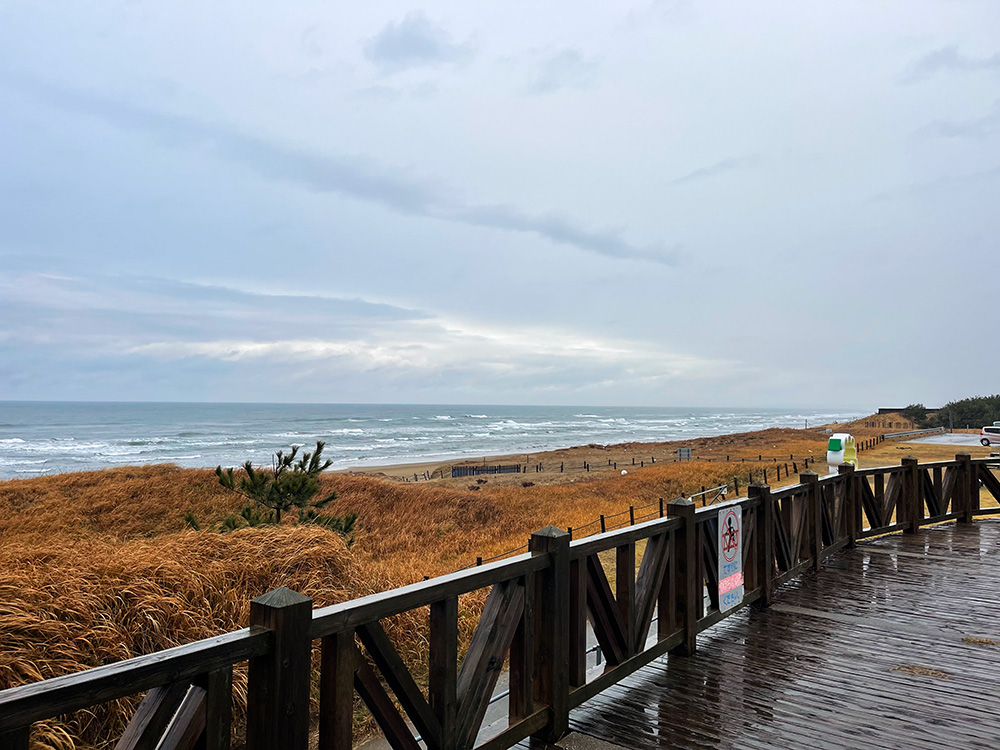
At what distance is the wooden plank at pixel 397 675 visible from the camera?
2903mm

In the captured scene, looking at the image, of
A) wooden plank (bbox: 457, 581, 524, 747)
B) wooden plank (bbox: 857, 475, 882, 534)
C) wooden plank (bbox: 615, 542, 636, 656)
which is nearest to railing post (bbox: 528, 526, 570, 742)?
wooden plank (bbox: 457, 581, 524, 747)

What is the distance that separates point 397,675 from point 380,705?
0.15 meters

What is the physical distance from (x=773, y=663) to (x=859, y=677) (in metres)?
0.61

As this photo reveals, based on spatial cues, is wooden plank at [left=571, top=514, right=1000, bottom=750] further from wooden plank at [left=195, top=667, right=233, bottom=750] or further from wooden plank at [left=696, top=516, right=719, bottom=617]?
wooden plank at [left=195, top=667, right=233, bottom=750]

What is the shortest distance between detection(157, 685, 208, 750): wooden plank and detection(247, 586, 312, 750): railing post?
186mm

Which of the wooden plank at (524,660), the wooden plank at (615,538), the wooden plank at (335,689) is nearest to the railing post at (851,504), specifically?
the wooden plank at (615,538)

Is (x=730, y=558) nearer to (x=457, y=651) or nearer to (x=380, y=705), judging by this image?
(x=457, y=651)

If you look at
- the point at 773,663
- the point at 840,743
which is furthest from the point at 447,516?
the point at 840,743

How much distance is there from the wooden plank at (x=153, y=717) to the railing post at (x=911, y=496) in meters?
11.5

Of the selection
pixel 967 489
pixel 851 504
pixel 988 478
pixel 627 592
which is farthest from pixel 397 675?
pixel 988 478

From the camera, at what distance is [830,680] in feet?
16.0

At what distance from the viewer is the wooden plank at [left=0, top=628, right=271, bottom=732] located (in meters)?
1.86

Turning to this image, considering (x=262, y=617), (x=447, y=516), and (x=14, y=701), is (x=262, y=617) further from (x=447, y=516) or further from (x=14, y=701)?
(x=447, y=516)

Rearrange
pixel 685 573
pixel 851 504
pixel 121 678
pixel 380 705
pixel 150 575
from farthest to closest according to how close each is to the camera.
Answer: pixel 851 504 < pixel 150 575 < pixel 685 573 < pixel 380 705 < pixel 121 678
